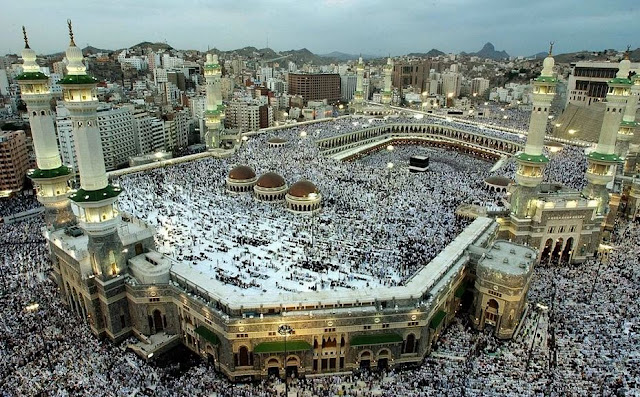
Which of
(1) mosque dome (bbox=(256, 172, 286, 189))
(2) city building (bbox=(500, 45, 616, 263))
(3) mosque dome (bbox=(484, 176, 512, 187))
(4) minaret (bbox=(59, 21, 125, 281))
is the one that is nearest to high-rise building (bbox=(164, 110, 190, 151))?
(1) mosque dome (bbox=(256, 172, 286, 189))

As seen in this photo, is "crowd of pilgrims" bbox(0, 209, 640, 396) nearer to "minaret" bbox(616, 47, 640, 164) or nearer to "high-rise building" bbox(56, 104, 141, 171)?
"minaret" bbox(616, 47, 640, 164)

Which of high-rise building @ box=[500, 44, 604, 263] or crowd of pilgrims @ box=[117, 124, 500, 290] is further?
high-rise building @ box=[500, 44, 604, 263]

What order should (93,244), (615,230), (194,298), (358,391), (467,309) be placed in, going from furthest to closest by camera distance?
(615,230)
(467,309)
(93,244)
(194,298)
(358,391)

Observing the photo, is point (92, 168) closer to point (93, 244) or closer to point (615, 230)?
point (93, 244)

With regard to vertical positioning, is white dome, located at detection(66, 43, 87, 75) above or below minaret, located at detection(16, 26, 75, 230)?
above

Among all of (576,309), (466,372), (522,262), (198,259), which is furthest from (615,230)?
(198,259)

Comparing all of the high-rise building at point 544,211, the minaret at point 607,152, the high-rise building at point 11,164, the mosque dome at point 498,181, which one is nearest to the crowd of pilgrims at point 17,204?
the high-rise building at point 11,164
